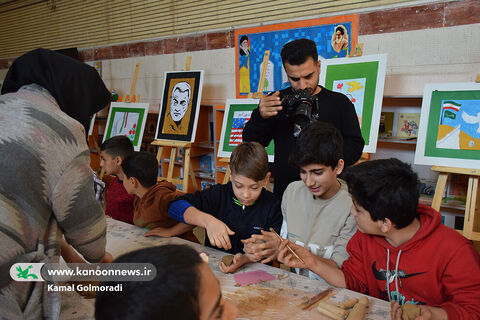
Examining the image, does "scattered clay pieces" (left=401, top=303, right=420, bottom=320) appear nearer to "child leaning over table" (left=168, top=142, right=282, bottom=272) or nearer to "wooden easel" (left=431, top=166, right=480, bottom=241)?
"child leaning over table" (left=168, top=142, right=282, bottom=272)

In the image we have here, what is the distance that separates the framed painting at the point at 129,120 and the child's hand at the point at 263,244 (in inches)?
157

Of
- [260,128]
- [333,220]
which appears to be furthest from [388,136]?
[333,220]

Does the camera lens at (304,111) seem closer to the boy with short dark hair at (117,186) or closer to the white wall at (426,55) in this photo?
the boy with short dark hair at (117,186)

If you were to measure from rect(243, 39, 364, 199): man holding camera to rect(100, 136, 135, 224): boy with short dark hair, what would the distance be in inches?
43.7

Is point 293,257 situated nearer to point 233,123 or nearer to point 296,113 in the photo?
point 296,113

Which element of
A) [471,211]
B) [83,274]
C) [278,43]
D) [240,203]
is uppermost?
[278,43]

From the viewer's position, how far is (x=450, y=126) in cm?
281

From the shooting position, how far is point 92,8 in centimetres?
634

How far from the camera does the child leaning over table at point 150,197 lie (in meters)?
1.98

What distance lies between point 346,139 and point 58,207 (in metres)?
1.56

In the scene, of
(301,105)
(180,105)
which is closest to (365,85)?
(301,105)

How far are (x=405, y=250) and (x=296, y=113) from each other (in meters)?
0.92

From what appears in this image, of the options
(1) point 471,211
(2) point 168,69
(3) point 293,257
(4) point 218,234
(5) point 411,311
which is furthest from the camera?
(2) point 168,69

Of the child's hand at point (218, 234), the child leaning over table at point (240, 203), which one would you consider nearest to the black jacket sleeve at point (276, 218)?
the child leaning over table at point (240, 203)
